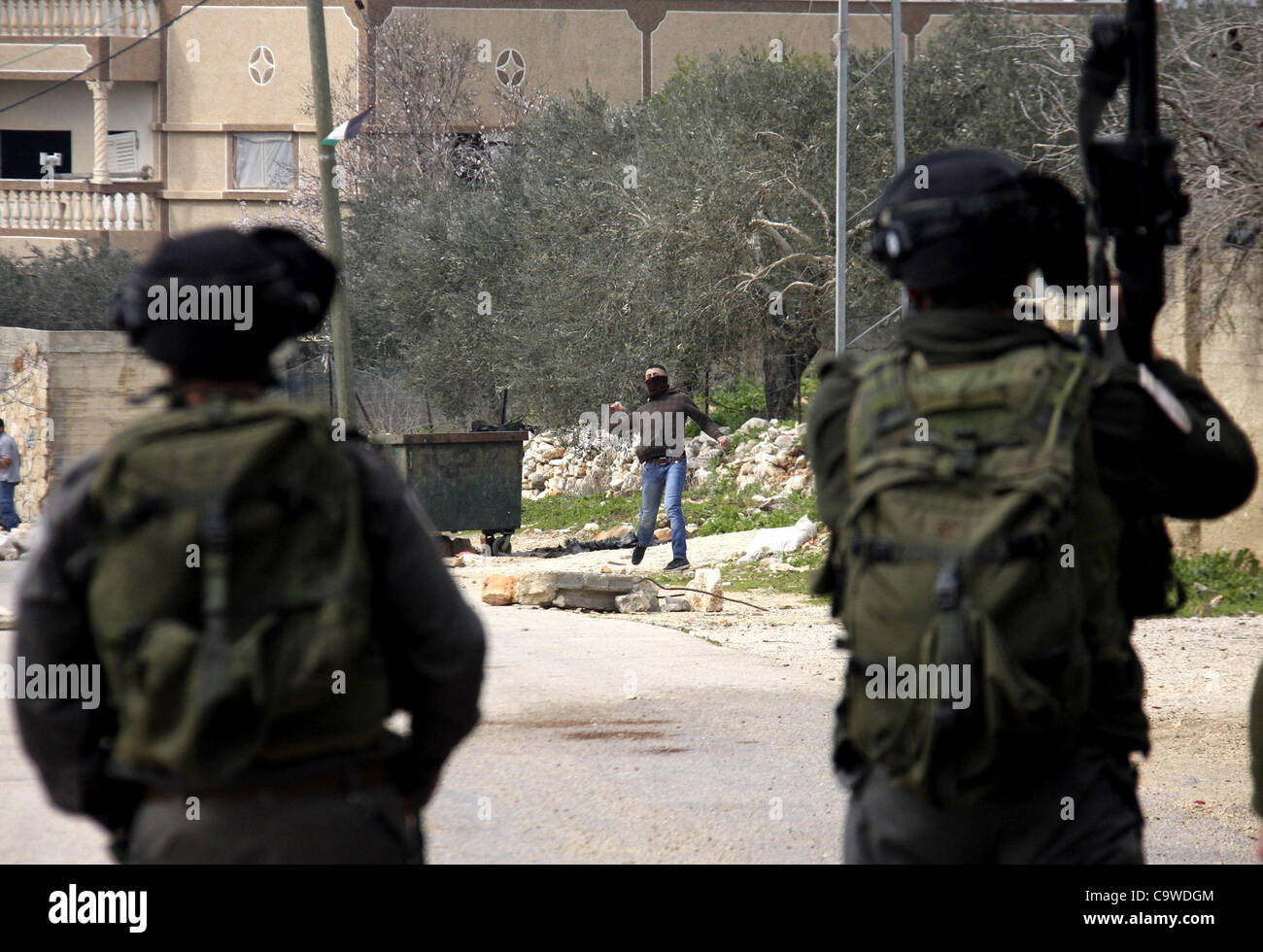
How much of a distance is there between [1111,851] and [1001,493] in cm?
58

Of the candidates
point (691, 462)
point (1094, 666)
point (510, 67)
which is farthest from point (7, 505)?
point (510, 67)

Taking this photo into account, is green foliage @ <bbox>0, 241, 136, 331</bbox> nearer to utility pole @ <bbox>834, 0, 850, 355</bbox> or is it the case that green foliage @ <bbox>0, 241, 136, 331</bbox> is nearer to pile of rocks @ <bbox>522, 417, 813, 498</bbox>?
pile of rocks @ <bbox>522, 417, 813, 498</bbox>

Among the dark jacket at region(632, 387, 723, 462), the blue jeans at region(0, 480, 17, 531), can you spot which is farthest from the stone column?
the dark jacket at region(632, 387, 723, 462)

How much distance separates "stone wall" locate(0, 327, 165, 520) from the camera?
19875 millimetres

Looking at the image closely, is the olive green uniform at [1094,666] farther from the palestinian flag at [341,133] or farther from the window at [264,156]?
the window at [264,156]

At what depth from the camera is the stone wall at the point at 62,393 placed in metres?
19.9

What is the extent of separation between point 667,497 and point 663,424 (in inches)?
29.4

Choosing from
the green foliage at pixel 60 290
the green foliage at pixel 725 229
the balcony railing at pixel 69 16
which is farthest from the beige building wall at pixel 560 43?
the green foliage at pixel 60 290

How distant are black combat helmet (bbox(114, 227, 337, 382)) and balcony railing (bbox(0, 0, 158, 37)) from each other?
34.3m

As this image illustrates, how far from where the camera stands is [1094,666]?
2180 millimetres

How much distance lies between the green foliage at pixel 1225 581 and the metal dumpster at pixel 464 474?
24.3ft

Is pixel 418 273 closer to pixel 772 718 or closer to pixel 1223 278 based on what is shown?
pixel 1223 278

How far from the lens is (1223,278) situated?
10.0 meters

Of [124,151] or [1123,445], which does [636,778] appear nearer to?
[1123,445]
